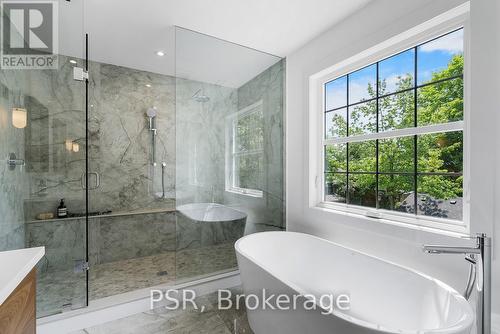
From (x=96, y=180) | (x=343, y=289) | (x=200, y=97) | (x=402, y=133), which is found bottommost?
(x=343, y=289)

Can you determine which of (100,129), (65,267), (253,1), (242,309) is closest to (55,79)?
(100,129)

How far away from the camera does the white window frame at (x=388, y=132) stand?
1516 mm

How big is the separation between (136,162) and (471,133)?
11.3 feet

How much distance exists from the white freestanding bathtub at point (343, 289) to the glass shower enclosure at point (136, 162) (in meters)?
0.66

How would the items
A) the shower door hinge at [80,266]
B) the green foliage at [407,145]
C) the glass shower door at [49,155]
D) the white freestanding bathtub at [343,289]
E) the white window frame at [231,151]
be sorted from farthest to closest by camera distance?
the white window frame at [231,151] < the shower door hinge at [80,266] < the glass shower door at [49,155] < the green foliage at [407,145] < the white freestanding bathtub at [343,289]

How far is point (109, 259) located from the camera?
305cm

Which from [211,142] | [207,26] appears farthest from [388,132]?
[207,26]

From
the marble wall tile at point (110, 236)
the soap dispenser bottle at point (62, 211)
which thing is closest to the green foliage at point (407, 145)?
the marble wall tile at point (110, 236)

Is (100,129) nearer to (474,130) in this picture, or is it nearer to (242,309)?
(242,309)

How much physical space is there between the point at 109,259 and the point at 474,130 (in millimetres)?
3681

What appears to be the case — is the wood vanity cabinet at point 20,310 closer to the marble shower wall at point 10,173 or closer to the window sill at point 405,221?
the marble shower wall at point 10,173

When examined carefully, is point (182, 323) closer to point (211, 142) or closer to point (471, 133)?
point (211, 142)

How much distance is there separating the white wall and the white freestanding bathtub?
214 millimetres

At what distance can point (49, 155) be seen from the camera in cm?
203
